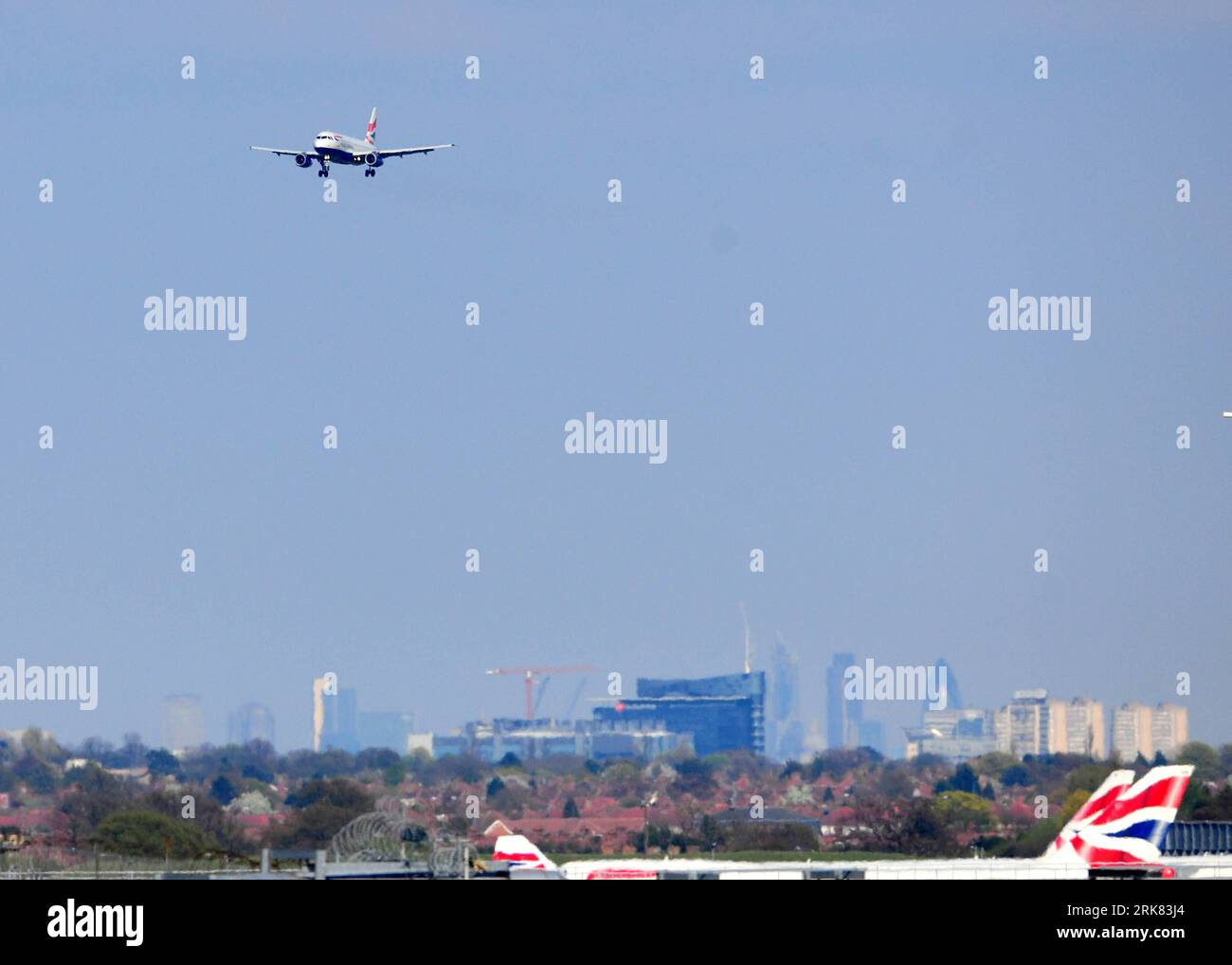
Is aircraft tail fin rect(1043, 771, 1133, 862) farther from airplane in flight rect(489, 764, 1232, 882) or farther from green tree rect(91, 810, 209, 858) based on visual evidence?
green tree rect(91, 810, 209, 858)

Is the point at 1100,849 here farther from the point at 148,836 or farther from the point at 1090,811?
the point at 148,836

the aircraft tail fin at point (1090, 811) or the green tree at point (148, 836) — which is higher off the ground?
the aircraft tail fin at point (1090, 811)

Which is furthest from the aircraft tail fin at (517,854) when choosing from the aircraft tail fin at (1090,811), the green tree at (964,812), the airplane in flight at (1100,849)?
the green tree at (964,812)

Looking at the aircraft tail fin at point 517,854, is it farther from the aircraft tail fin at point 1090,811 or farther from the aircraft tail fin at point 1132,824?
the aircraft tail fin at point 1132,824

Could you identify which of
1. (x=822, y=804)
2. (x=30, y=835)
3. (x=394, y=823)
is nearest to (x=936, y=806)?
(x=822, y=804)

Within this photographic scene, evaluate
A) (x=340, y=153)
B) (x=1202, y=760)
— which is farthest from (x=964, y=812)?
(x=340, y=153)

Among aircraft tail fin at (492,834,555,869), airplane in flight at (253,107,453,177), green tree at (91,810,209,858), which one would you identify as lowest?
green tree at (91,810,209,858)

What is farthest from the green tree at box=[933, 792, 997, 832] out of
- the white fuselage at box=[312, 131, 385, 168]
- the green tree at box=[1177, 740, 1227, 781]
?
the white fuselage at box=[312, 131, 385, 168]

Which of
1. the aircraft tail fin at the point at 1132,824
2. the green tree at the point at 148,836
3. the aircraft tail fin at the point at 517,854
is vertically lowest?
the green tree at the point at 148,836

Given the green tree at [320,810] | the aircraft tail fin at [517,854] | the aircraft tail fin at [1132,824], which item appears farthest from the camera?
the green tree at [320,810]
